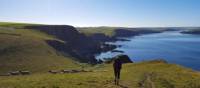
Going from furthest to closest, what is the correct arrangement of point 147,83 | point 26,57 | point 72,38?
1. point 72,38
2. point 26,57
3. point 147,83

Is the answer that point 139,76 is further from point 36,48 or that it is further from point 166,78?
point 36,48

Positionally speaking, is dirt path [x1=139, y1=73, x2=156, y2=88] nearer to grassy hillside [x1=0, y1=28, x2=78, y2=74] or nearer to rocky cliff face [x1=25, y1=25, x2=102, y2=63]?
grassy hillside [x1=0, y1=28, x2=78, y2=74]

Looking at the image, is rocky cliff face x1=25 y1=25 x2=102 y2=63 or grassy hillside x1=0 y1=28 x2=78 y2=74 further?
rocky cliff face x1=25 y1=25 x2=102 y2=63

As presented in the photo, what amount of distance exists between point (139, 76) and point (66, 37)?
345ft

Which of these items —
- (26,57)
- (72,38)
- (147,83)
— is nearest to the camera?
(147,83)

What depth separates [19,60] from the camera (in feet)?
212

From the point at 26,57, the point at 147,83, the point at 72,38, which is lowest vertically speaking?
the point at 72,38

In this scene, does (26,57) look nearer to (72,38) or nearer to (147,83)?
(147,83)

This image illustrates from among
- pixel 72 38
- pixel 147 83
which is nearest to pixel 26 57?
pixel 147 83

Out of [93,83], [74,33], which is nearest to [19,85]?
[93,83]

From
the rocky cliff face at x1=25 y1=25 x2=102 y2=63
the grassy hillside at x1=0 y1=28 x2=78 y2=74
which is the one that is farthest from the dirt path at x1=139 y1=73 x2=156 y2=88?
the rocky cliff face at x1=25 y1=25 x2=102 y2=63

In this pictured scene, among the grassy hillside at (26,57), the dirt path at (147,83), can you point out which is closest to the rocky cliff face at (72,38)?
the grassy hillside at (26,57)

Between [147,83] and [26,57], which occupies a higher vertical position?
[147,83]

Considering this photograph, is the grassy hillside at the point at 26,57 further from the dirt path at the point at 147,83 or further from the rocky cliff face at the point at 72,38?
the rocky cliff face at the point at 72,38
